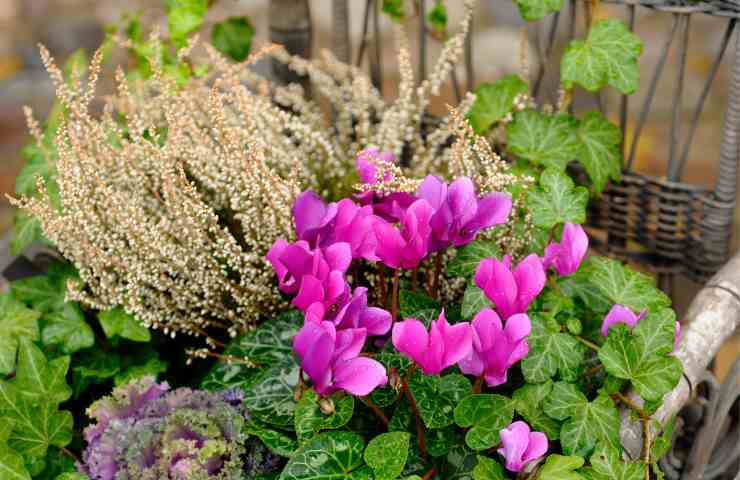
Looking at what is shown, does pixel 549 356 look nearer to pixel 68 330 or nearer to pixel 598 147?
pixel 598 147

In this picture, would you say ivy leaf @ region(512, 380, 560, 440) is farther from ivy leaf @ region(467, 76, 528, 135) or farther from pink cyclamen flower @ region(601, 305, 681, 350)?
ivy leaf @ region(467, 76, 528, 135)

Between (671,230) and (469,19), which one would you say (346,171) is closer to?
(469,19)

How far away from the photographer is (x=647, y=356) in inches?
38.4

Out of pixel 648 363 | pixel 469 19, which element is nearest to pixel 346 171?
pixel 469 19

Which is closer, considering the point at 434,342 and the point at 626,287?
the point at 434,342

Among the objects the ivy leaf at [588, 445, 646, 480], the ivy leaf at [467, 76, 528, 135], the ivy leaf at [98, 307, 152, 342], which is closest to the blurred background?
the ivy leaf at [467, 76, 528, 135]

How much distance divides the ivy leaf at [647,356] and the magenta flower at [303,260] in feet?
1.01

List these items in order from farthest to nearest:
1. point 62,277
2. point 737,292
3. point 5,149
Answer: point 5,149 → point 62,277 → point 737,292

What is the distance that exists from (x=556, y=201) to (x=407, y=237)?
0.24 metres

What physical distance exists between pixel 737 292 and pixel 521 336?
0.43m

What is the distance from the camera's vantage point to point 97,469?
3.35ft

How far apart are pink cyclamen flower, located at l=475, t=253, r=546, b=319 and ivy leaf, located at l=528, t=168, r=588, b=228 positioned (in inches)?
5.5

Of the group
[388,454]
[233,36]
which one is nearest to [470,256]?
[388,454]

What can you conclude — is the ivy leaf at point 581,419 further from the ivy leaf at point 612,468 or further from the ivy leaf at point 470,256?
the ivy leaf at point 470,256
